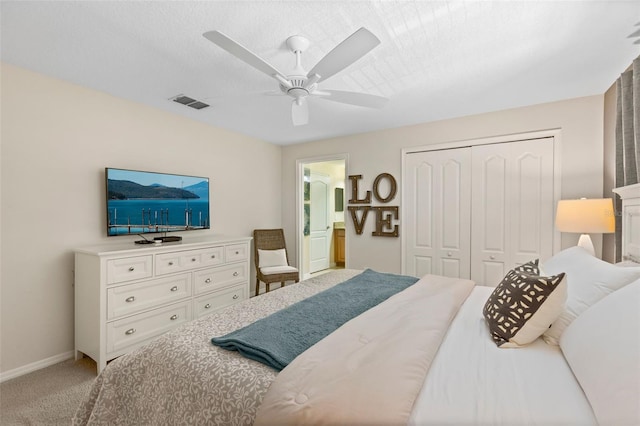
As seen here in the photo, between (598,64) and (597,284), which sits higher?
(598,64)

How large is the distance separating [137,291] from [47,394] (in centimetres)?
85

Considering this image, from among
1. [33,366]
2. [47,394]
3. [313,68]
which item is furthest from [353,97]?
[33,366]

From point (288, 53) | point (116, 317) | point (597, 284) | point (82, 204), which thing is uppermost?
point (288, 53)

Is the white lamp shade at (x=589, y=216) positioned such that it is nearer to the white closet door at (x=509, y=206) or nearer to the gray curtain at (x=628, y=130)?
the gray curtain at (x=628, y=130)

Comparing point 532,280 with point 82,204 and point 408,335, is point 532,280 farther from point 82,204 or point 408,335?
point 82,204

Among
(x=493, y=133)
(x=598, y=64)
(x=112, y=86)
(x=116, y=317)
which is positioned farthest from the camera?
(x=493, y=133)

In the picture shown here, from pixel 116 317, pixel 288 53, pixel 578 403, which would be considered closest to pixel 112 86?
pixel 288 53

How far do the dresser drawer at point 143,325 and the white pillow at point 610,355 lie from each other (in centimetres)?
298

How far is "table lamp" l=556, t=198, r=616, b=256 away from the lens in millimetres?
2279

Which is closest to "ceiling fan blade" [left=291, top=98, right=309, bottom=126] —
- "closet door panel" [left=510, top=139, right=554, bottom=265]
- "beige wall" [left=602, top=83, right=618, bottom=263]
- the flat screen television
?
the flat screen television

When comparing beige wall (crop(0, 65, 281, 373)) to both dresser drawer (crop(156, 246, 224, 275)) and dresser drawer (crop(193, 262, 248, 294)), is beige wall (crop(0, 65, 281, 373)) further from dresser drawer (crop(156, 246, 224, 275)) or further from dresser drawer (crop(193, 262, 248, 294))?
dresser drawer (crop(193, 262, 248, 294))

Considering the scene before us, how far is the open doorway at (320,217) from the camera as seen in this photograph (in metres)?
5.32

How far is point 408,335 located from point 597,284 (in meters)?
0.95

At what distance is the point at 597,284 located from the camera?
54.7 inches
